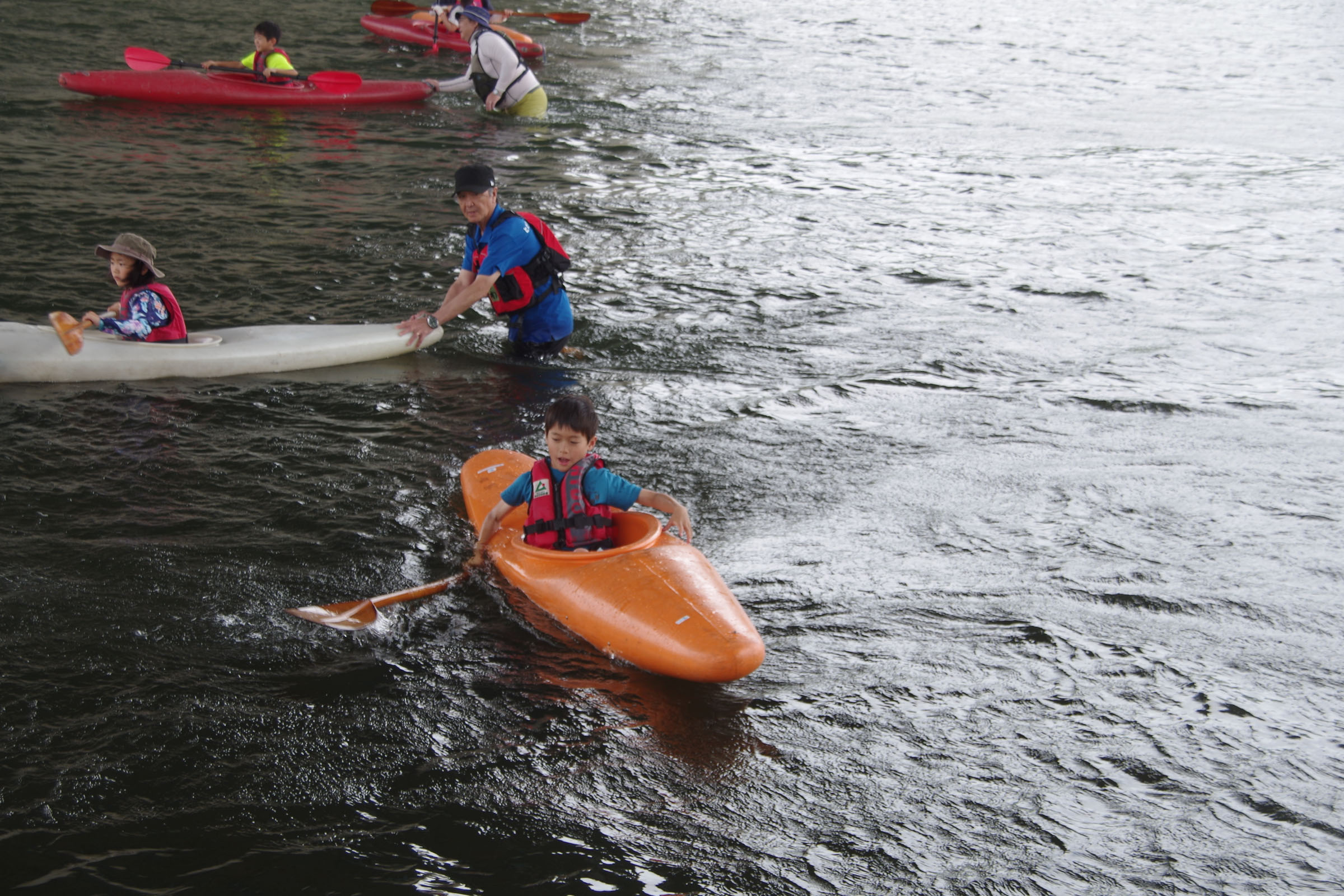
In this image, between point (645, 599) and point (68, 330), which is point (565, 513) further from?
point (68, 330)

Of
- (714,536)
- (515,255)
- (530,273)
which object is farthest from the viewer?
(530,273)

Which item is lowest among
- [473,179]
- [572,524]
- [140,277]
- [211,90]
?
[572,524]

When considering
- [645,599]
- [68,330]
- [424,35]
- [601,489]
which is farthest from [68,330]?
[424,35]

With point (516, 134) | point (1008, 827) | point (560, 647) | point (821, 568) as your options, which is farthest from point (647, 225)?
point (1008, 827)

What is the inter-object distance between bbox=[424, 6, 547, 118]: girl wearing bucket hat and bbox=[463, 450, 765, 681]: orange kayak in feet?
29.4

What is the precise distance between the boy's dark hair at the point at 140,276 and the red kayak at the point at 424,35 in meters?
10.1

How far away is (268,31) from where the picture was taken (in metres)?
11.0

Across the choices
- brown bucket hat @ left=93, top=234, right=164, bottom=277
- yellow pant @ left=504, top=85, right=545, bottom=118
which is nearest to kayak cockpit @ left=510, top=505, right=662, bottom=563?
brown bucket hat @ left=93, top=234, right=164, bottom=277

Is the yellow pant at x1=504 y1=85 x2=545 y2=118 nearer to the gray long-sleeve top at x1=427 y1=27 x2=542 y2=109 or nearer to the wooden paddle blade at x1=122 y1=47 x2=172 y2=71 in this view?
the gray long-sleeve top at x1=427 y1=27 x2=542 y2=109

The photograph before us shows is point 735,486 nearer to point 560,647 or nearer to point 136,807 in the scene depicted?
point 560,647

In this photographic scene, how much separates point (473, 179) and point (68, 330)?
2150 millimetres

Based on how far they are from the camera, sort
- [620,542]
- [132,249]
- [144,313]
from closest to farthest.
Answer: [620,542], [132,249], [144,313]

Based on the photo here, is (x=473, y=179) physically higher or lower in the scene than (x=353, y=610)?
higher

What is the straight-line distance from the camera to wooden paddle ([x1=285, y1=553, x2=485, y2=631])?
12.2ft
